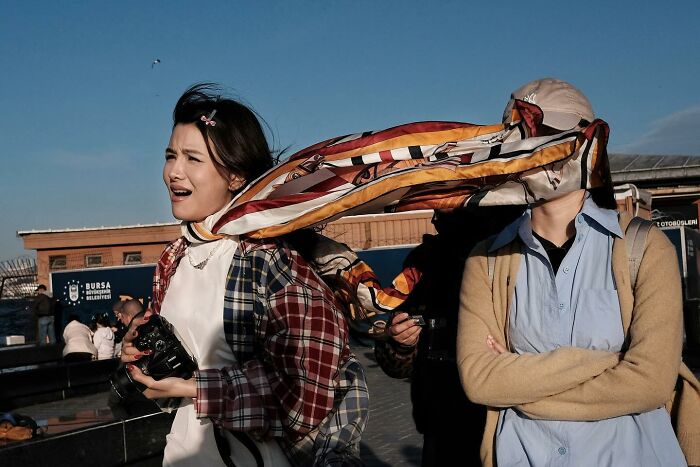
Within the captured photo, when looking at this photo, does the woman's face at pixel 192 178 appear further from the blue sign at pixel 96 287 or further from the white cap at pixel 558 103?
the blue sign at pixel 96 287

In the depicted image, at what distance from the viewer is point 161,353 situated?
2764 millimetres

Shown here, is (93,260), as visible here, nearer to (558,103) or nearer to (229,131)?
(229,131)

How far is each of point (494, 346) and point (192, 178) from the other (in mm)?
1206

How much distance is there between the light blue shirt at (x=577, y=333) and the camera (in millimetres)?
2619

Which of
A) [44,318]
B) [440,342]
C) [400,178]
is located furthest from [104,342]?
[400,178]

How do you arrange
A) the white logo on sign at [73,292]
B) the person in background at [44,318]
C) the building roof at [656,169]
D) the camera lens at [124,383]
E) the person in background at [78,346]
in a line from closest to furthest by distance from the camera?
the camera lens at [124,383], the person in background at [78,346], the person in background at [44,318], the white logo on sign at [73,292], the building roof at [656,169]

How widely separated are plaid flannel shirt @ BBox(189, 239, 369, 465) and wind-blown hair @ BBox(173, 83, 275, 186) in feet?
1.14

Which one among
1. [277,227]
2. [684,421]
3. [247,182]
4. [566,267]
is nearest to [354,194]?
[277,227]

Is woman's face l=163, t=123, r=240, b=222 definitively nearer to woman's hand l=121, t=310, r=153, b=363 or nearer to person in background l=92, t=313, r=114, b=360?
woman's hand l=121, t=310, r=153, b=363

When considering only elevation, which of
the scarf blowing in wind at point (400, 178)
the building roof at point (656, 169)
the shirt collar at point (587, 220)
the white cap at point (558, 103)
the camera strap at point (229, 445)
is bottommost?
the camera strap at point (229, 445)

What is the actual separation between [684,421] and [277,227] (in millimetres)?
1455

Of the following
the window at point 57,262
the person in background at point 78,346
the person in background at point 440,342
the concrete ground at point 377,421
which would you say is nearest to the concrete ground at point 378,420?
the concrete ground at point 377,421

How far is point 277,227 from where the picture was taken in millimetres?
2908

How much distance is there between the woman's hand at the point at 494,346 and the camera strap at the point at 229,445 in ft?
2.79
